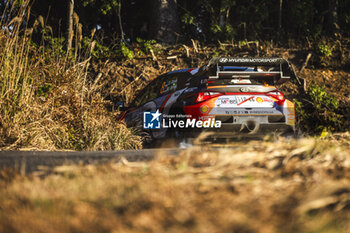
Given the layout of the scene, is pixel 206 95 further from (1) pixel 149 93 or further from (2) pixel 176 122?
(1) pixel 149 93

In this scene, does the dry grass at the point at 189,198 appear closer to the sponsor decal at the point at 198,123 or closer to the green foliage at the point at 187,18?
the sponsor decal at the point at 198,123

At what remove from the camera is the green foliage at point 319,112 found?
1085 cm

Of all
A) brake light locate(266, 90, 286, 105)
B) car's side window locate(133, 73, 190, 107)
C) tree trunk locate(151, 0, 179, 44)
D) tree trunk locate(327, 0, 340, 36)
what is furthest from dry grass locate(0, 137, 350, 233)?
tree trunk locate(327, 0, 340, 36)

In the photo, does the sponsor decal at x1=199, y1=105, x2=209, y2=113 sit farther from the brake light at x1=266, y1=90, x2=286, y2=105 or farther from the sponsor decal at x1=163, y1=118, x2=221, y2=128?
the brake light at x1=266, y1=90, x2=286, y2=105

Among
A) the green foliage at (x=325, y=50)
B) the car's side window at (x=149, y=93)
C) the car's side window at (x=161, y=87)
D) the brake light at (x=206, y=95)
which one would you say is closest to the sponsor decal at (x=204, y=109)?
the brake light at (x=206, y=95)

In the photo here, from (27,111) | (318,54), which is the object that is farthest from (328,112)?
(27,111)

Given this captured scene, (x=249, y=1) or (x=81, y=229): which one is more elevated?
(x=249, y=1)

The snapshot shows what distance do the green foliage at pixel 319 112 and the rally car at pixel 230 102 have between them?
14.9 ft

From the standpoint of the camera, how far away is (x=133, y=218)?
1668 millimetres

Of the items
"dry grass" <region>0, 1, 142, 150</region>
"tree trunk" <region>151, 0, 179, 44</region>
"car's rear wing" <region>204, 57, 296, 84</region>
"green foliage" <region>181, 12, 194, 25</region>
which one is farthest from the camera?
"green foliage" <region>181, 12, 194, 25</region>

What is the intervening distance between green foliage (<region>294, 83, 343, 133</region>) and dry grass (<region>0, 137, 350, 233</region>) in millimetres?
8625

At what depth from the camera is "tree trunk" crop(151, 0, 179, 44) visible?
659 inches

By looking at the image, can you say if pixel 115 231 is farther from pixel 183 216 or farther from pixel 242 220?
pixel 242 220

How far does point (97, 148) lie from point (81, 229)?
5009 mm
